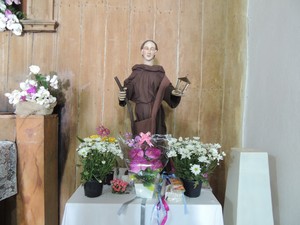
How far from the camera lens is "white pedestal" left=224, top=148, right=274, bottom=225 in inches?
43.3

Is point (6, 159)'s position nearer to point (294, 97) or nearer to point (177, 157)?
point (177, 157)

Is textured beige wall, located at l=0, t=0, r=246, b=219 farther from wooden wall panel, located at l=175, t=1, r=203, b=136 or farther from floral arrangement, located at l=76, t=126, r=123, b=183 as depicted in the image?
floral arrangement, located at l=76, t=126, r=123, b=183

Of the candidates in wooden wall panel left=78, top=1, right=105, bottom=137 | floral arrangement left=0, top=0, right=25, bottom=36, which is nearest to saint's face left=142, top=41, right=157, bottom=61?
wooden wall panel left=78, top=1, right=105, bottom=137

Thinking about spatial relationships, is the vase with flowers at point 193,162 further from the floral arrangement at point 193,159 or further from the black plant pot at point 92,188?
the black plant pot at point 92,188

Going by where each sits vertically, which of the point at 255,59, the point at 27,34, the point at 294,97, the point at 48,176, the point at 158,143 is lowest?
the point at 48,176

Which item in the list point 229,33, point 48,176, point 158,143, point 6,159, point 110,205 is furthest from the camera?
point 229,33

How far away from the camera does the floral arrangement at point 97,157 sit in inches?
40.8

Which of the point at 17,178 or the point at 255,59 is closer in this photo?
the point at 17,178

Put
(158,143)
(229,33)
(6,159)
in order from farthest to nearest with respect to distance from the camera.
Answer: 1. (229,33)
2. (6,159)
3. (158,143)

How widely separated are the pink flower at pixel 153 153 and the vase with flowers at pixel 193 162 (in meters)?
0.06

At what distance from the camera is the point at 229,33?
163cm

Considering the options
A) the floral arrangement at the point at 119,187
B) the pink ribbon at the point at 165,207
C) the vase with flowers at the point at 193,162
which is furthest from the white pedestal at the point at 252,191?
the floral arrangement at the point at 119,187

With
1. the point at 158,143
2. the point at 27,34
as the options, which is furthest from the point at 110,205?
the point at 27,34

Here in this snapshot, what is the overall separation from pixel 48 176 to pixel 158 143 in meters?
0.67
